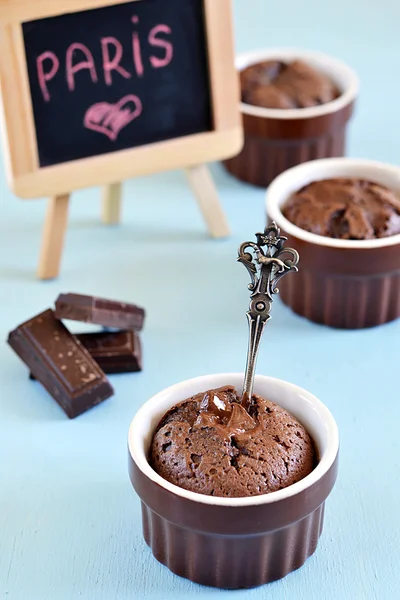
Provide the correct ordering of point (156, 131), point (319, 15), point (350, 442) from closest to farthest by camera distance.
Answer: point (350, 442), point (156, 131), point (319, 15)

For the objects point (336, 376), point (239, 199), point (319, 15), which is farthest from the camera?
point (319, 15)

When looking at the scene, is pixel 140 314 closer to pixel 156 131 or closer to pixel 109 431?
pixel 109 431

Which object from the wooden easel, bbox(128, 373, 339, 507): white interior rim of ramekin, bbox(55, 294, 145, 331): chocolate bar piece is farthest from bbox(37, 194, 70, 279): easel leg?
bbox(128, 373, 339, 507): white interior rim of ramekin

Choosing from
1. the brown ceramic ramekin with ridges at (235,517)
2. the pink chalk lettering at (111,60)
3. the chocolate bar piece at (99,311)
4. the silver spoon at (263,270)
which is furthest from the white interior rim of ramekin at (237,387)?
the pink chalk lettering at (111,60)

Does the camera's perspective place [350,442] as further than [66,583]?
Yes

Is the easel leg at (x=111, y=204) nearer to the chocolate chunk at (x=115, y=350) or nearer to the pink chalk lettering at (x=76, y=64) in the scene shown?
the pink chalk lettering at (x=76, y=64)

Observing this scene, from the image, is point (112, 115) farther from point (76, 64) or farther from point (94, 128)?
point (76, 64)

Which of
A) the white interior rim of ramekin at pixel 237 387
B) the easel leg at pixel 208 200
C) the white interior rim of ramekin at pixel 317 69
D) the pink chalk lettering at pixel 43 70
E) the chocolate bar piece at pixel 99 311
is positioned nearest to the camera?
the white interior rim of ramekin at pixel 237 387

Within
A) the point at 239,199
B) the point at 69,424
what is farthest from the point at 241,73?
the point at 69,424
